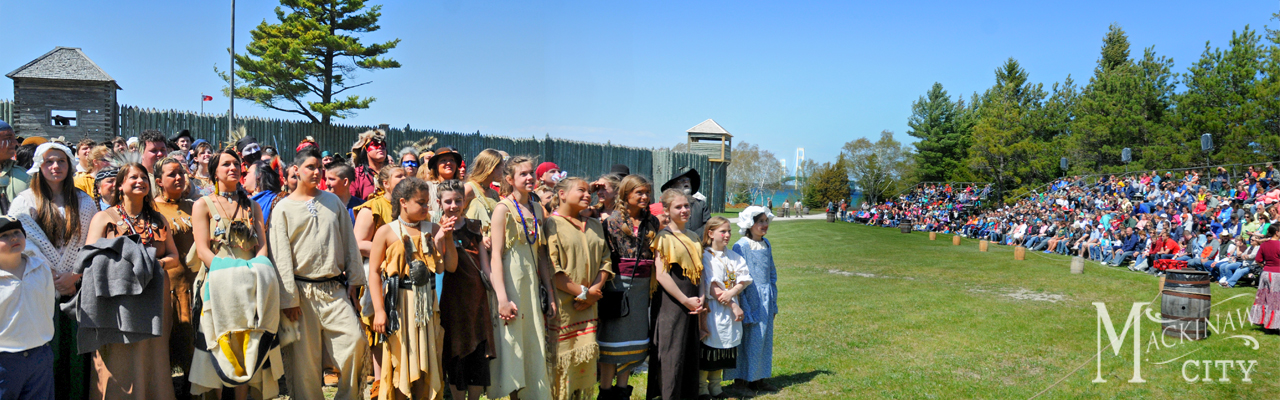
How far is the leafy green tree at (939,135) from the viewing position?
176 ft

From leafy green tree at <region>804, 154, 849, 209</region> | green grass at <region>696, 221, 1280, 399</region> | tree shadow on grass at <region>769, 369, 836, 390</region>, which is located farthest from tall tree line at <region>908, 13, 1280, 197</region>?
tree shadow on grass at <region>769, 369, 836, 390</region>

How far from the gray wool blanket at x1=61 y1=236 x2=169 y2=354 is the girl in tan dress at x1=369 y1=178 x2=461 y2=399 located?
108 centimetres

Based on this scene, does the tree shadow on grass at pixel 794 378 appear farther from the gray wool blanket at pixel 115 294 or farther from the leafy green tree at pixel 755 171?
the leafy green tree at pixel 755 171

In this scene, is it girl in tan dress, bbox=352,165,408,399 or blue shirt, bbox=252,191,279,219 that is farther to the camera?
blue shirt, bbox=252,191,279,219

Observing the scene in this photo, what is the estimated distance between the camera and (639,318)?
4.91 m

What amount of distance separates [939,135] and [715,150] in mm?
28422

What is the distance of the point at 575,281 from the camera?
4590 mm

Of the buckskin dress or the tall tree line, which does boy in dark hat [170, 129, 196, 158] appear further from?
the tall tree line

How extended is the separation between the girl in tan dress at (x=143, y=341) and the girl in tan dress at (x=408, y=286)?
1111mm

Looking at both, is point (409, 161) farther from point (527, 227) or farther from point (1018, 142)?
point (1018, 142)

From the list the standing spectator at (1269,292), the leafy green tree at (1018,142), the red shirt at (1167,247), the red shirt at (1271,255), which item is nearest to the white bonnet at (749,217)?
the standing spectator at (1269,292)

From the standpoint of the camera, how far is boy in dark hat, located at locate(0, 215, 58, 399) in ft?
11.0

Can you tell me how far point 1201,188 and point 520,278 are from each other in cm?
2430

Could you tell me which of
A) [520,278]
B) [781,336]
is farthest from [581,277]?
[781,336]
